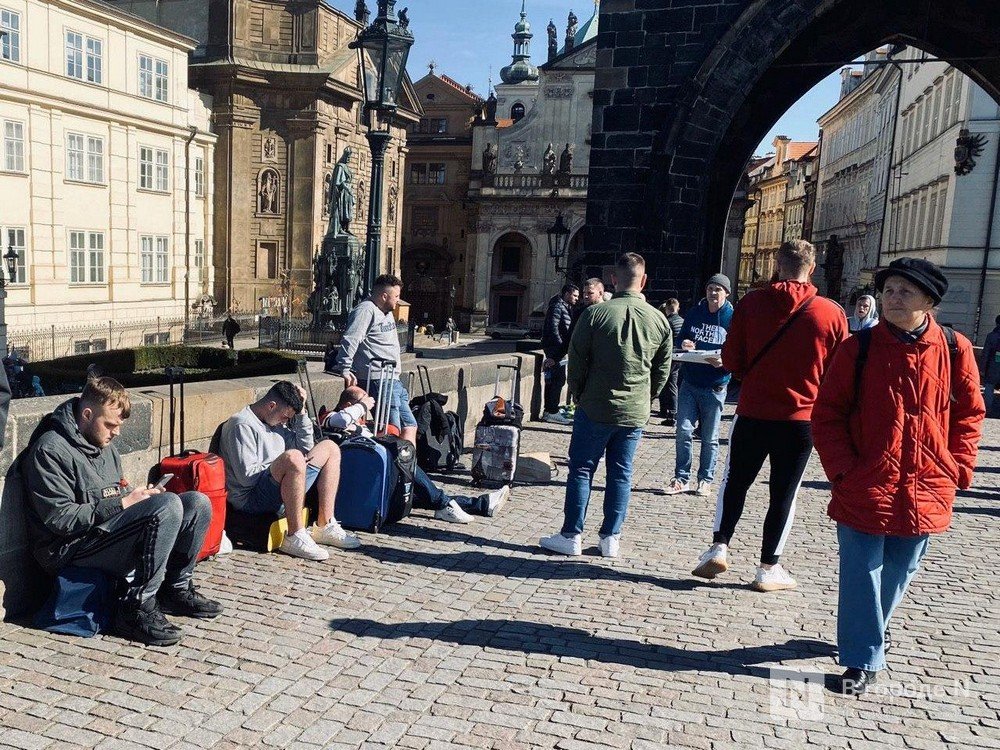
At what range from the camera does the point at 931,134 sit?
3441cm

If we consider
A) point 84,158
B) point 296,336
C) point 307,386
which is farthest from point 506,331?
point 307,386

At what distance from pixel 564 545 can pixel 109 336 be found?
27424 millimetres

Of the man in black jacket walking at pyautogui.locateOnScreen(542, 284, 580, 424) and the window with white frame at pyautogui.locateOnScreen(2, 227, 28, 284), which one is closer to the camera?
the man in black jacket walking at pyautogui.locateOnScreen(542, 284, 580, 424)

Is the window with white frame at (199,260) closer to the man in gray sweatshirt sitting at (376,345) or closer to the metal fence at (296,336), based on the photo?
the metal fence at (296,336)

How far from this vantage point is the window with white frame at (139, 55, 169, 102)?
32.5m

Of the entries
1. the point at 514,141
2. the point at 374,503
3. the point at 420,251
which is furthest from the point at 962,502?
the point at 420,251

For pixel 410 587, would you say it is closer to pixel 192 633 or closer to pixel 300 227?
pixel 192 633

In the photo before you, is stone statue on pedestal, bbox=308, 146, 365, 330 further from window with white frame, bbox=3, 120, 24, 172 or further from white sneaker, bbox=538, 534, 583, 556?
white sneaker, bbox=538, 534, 583, 556

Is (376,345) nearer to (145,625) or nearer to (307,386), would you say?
(307,386)

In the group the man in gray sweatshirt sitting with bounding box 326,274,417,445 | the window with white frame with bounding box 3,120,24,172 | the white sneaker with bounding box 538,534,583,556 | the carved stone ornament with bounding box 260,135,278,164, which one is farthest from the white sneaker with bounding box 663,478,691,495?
the carved stone ornament with bounding box 260,135,278,164

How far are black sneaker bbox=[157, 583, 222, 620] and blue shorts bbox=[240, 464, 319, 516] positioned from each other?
1072mm

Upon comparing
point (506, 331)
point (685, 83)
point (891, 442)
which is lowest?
point (506, 331)

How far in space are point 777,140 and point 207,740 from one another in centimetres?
10070

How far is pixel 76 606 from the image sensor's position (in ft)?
14.2
